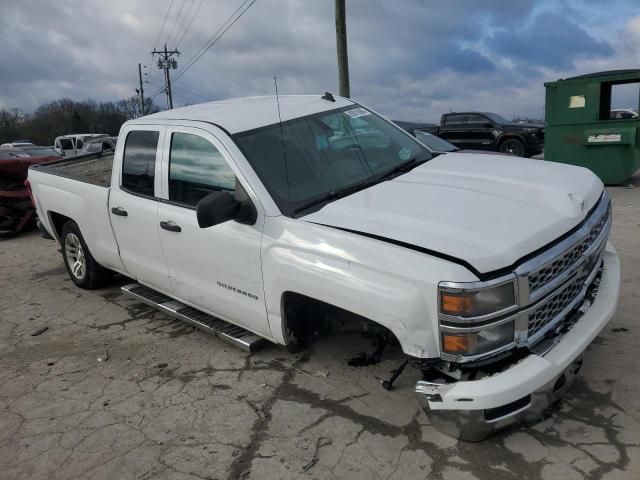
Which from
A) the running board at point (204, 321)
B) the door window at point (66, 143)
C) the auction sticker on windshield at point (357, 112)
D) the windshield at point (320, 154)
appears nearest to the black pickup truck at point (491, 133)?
the auction sticker on windshield at point (357, 112)

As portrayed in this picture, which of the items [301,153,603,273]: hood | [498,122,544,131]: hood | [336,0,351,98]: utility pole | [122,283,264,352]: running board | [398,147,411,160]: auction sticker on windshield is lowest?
[122,283,264,352]: running board

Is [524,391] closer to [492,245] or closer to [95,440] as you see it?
[492,245]

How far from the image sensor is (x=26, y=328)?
5.14 metres

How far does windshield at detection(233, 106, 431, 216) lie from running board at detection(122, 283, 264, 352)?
1134 millimetres

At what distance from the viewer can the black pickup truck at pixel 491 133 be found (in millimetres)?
16125

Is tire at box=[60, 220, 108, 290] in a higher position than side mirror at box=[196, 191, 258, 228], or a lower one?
lower

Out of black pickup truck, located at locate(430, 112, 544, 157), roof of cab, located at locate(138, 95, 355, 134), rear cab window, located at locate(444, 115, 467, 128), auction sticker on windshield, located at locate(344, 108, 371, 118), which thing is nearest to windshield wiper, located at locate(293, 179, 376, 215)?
roof of cab, located at locate(138, 95, 355, 134)

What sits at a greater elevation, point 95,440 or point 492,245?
point 492,245

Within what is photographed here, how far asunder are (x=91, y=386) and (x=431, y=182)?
2.75m

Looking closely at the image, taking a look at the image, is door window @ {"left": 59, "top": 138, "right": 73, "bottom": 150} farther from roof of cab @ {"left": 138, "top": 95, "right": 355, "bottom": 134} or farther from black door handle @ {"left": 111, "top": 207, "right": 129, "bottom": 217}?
roof of cab @ {"left": 138, "top": 95, "right": 355, "bottom": 134}

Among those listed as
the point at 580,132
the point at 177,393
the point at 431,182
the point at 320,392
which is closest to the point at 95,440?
the point at 177,393

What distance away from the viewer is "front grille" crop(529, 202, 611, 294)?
2.59m

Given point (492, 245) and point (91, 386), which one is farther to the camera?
point (91, 386)

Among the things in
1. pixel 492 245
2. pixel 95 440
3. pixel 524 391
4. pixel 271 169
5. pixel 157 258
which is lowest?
pixel 95 440
